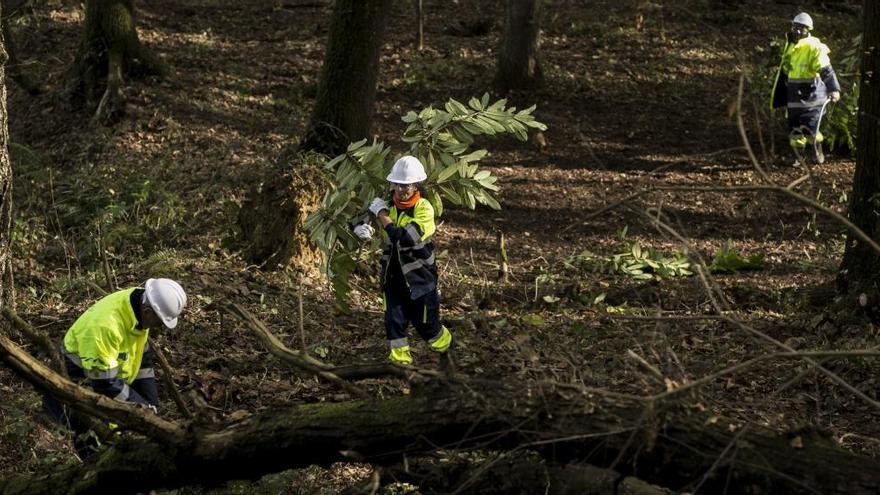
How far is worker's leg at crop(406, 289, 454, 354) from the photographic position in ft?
26.5

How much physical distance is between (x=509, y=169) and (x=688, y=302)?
4.51 metres

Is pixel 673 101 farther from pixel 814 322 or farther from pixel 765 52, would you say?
pixel 814 322

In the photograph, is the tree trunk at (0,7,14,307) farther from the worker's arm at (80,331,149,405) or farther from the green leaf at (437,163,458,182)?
the green leaf at (437,163,458,182)

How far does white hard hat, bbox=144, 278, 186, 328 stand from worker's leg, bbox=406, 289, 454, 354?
7.48 feet

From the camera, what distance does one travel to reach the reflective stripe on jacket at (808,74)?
13039 mm

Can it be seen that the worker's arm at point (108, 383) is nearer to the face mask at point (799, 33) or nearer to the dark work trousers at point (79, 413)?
the dark work trousers at point (79, 413)

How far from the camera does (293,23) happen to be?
729 inches

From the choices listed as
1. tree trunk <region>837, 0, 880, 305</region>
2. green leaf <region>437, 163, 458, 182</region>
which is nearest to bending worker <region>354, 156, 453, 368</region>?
green leaf <region>437, 163, 458, 182</region>

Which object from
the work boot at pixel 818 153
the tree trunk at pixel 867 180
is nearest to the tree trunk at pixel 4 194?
the tree trunk at pixel 867 180

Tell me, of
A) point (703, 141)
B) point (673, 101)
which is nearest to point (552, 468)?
point (703, 141)

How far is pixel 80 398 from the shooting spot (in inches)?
213

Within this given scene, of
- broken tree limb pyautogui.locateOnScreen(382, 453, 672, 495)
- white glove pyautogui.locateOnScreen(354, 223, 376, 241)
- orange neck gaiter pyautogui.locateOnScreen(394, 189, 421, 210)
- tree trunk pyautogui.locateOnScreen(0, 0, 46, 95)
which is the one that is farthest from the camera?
tree trunk pyautogui.locateOnScreen(0, 0, 46, 95)

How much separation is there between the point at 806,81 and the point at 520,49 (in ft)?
14.0

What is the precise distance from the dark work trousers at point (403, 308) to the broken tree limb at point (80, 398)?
9.78ft
